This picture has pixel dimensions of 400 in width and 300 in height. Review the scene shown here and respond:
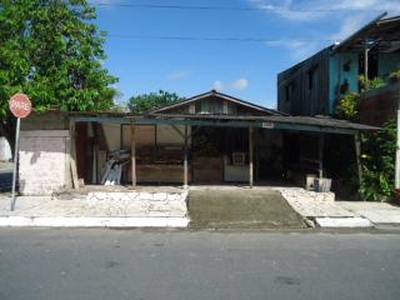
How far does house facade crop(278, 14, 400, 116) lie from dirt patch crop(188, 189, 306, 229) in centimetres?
706

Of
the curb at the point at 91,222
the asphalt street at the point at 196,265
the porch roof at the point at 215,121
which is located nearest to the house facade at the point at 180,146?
the porch roof at the point at 215,121

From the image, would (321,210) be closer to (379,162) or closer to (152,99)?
(379,162)

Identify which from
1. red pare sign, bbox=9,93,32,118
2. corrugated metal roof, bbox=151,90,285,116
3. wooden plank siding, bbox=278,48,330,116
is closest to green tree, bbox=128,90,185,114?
wooden plank siding, bbox=278,48,330,116

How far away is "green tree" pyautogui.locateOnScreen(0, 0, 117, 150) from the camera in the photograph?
15.0 meters

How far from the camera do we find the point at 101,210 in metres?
12.8

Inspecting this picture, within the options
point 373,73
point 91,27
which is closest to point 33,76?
point 91,27

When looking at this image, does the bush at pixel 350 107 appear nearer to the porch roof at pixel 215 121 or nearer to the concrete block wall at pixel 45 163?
the porch roof at pixel 215 121

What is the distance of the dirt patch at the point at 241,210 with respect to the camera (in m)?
11.4

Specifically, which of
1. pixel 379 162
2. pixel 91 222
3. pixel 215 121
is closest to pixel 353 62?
pixel 379 162

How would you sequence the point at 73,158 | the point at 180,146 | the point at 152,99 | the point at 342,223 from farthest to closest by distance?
the point at 152,99, the point at 180,146, the point at 73,158, the point at 342,223

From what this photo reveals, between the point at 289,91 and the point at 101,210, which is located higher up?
the point at 289,91

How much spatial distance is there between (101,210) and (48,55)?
19.8 feet

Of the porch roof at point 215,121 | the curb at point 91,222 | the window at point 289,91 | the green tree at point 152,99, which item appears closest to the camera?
the curb at point 91,222

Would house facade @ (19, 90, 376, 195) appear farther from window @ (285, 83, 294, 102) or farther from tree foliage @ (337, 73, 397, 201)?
window @ (285, 83, 294, 102)
